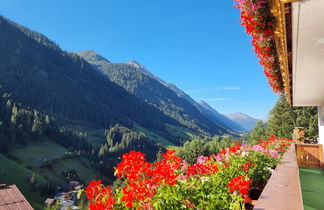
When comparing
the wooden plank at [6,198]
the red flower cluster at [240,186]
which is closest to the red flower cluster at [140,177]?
the red flower cluster at [240,186]

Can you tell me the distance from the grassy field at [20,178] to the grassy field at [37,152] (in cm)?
1019

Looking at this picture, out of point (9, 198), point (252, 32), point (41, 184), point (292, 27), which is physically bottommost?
point (41, 184)

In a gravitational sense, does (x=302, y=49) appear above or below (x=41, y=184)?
above

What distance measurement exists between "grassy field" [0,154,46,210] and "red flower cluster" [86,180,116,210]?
275 ft

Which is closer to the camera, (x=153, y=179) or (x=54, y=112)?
(x=153, y=179)

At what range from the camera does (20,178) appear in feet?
285

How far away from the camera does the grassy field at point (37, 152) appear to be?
110312 mm

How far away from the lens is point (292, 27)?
300 cm

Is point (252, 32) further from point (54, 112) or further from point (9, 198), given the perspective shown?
point (54, 112)

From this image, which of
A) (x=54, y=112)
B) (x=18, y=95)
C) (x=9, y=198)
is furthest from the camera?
(x=54, y=112)

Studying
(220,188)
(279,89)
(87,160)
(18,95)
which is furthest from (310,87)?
(18,95)

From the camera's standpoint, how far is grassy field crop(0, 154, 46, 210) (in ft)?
260

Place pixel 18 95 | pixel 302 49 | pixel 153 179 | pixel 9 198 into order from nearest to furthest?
1. pixel 153 179
2. pixel 302 49
3. pixel 9 198
4. pixel 18 95

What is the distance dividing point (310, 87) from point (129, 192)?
698 centimetres
